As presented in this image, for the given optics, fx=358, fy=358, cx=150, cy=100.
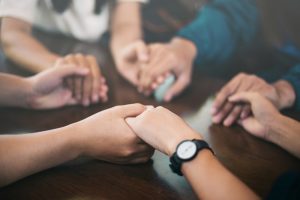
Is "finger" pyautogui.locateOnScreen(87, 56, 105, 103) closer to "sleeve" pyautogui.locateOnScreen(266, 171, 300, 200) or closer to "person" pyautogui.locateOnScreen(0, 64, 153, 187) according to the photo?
"person" pyautogui.locateOnScreen(0, 64, 153, 187)

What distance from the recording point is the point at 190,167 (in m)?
0.57

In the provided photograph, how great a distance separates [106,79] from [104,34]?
0.14 meters

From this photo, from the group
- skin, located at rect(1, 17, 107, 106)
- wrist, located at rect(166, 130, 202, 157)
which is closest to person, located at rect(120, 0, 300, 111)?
skin, located at rect(1, 17, 107, 106)

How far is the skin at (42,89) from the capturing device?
0.74 m

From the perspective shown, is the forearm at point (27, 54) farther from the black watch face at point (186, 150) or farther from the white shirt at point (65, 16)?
the black watch face at point (186, 150)

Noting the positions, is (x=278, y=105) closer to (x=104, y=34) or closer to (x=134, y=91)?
(x=134, y=91)

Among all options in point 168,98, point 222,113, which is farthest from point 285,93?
point 168,98

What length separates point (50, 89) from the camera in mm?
774

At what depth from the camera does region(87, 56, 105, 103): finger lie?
80 centimetres

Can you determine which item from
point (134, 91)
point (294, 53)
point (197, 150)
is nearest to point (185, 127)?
point (197, 150)

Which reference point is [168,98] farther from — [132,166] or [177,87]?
[132,166]

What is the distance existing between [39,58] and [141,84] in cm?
24

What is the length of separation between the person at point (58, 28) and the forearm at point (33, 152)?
0.16 meters

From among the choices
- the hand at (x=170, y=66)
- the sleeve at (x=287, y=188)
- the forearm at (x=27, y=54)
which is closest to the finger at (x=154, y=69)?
the hand at (x=170, y=66)
